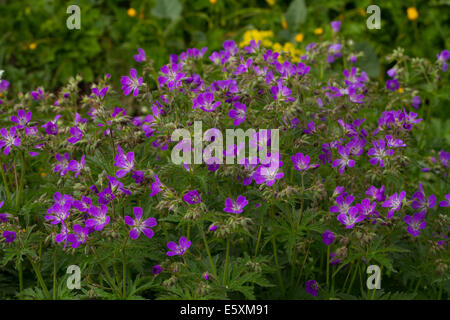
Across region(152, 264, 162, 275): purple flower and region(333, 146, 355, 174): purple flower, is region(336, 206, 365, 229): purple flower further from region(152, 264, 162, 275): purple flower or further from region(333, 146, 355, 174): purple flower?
region(152, 264, 162, 275): purple flower

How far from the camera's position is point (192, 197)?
2314 mm

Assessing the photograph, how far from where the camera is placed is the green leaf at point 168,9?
6.04 m

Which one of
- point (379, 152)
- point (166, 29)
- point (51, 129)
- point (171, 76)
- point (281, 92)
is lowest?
point (379, 152)

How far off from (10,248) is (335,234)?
54.0 inches

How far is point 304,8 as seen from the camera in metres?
5.98

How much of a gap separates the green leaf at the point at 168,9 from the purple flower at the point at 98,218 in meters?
4.04

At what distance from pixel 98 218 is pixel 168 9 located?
4129 mm

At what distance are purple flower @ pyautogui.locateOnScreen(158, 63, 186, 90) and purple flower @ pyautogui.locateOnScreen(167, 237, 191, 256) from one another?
69 cm

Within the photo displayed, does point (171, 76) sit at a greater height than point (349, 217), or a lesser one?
greater

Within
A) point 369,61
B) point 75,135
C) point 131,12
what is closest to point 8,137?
point 75,135

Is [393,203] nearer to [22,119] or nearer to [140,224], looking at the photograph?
[140,224]

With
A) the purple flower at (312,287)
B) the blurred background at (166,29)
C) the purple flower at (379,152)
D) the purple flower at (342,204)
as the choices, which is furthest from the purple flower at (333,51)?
the blurred background at (166,29)
